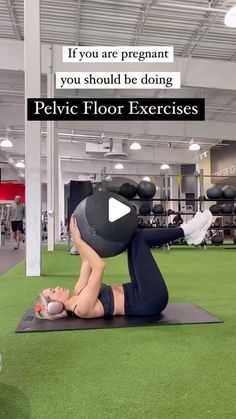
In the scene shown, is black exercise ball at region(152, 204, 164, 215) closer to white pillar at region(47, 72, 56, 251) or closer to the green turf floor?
white pillar at region(47, 72, 56, 251)

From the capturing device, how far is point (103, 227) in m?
2.43

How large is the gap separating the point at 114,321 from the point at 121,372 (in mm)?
842

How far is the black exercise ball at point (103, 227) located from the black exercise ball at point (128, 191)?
223 inches

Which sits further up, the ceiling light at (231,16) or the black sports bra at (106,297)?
the ceiling light at (231,16)

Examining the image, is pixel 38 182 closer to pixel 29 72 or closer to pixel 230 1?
pixel 29 72

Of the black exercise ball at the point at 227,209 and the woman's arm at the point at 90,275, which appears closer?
the woman's arm at the point at 90,275

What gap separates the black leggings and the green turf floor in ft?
0.69

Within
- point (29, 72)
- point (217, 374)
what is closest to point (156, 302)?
point (217, 374)

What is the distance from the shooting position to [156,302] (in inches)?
101

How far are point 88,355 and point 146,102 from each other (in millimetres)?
2449

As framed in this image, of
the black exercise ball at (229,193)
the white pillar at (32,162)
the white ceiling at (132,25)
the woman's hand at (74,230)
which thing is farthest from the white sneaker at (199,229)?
the black exercise ball at (229,193)

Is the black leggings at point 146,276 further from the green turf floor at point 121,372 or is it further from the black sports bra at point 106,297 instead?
the green turf floor at point 121,372

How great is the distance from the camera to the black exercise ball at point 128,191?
26.9ft

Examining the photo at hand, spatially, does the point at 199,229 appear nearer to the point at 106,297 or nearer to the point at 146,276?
the point at 146,276
